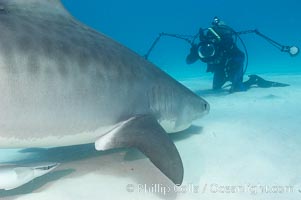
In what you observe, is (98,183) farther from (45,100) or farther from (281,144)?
(281,144)

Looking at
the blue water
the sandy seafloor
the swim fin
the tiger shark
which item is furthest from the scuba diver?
the blue water

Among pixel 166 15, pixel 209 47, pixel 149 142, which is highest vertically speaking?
pixel 166 15

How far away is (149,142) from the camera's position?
3135mm

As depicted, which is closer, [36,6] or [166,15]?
[36,6]

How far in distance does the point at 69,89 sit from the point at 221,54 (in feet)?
24.1

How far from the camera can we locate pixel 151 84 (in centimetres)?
398

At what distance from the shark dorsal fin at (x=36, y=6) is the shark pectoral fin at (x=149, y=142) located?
1408 millimetres

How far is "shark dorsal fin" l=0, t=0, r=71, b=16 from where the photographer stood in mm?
3122

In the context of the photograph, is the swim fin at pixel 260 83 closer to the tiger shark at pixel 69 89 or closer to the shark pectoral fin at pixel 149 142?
the tiger shark at pixel 69 89

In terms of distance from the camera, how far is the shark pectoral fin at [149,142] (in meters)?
2.91

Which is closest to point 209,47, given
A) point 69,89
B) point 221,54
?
point 221,54

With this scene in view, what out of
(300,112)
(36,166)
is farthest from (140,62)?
(300,112)

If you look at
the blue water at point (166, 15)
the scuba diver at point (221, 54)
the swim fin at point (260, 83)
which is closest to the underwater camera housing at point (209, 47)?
the scuba diver at point (221, 54)

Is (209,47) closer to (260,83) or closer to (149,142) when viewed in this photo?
(260,83)
